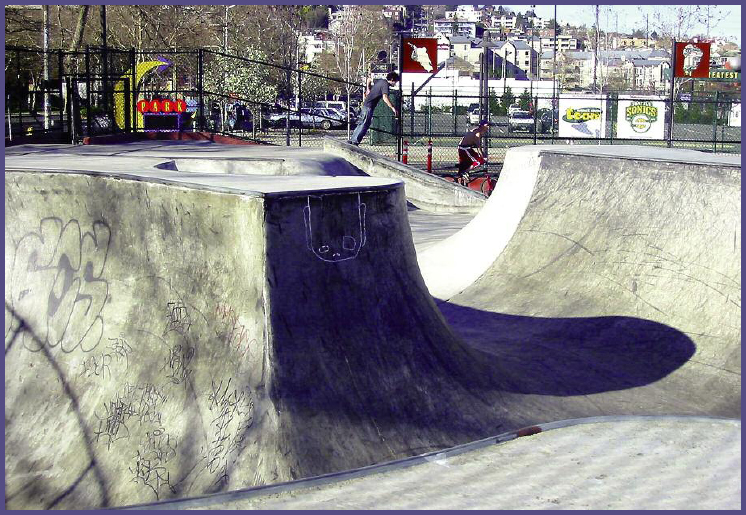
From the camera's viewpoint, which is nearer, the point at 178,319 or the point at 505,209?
the point at 178,319

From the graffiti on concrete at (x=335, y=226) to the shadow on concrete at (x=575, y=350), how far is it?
59.0 inches

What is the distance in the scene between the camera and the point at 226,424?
480cm

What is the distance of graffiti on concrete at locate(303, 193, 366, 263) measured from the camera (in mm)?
5145

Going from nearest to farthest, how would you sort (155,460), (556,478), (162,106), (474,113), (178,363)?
1. (556,478)
2. (155,460)
3. (178,363)
4. (162,106)
5. (474,113)

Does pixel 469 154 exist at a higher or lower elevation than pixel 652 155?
lower

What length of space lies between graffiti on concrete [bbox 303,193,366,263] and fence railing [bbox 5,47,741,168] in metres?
10.1

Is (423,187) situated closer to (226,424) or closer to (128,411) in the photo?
(128,411)

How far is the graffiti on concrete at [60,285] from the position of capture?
5.54 m

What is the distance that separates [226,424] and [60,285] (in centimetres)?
163

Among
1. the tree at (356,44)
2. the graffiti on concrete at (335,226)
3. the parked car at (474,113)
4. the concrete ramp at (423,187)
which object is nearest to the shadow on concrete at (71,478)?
the graffiti on concrete at (335,226)

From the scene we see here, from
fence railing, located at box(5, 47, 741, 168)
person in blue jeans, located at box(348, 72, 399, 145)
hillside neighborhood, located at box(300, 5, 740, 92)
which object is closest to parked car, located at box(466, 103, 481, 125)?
fence railing, located at box(5, 47, 741, 168)

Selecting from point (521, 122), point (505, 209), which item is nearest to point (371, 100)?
point (505, 209)

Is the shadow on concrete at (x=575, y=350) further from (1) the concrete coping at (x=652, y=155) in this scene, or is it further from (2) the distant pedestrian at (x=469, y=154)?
(2) the distant pedestrian at (x=469, y=154)

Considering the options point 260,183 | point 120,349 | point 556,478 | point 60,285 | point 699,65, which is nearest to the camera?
point 556,478
